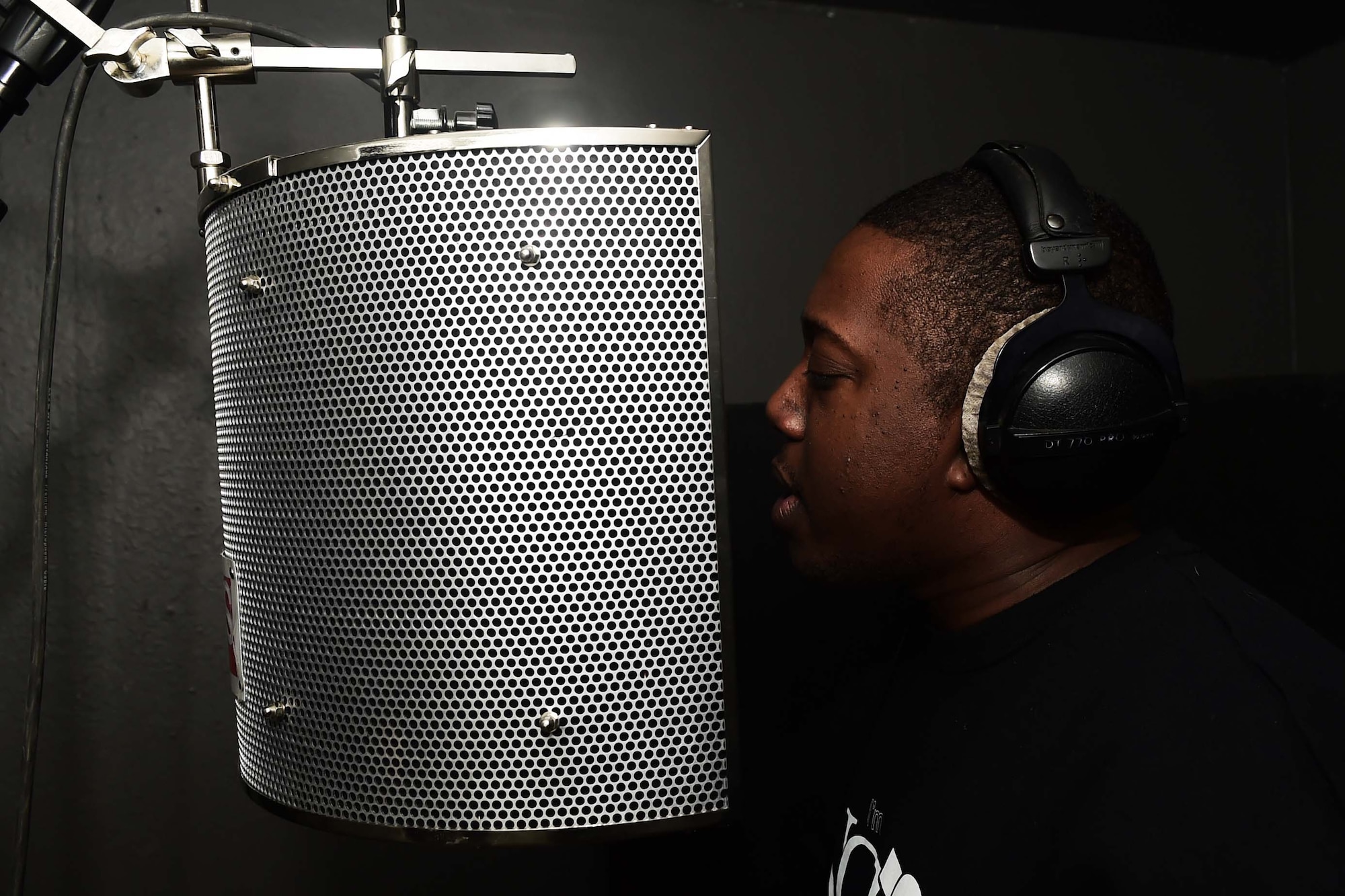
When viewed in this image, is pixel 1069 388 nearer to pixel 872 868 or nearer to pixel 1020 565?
pixel 1020 565

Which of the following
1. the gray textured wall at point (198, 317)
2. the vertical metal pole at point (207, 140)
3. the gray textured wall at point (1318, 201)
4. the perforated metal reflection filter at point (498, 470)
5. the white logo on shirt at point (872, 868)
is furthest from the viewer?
the gray textured wall at point (1318, 201)

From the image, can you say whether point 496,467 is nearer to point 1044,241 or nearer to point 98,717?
point 1044,241

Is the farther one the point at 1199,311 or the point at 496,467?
the point at 1199,311

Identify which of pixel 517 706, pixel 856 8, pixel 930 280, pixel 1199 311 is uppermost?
pixel 856 8

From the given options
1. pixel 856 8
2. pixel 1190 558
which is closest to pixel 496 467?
pixel 1190 558

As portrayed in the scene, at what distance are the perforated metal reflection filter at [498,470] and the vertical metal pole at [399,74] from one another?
8cm

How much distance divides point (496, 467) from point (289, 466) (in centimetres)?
11

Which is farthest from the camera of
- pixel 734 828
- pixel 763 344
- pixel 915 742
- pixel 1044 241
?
pixel 763 344

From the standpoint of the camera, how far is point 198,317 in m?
1.17

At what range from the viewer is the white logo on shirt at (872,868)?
628 millimetres

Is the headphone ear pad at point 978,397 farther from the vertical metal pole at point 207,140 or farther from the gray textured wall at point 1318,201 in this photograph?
the gray textured wall at point 1318,201

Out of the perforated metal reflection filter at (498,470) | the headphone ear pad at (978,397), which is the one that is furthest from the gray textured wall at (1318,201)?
the perforated metal reflection filter at (498,470)

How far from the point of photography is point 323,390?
42 centimetres

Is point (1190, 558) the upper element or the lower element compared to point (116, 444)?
lower
